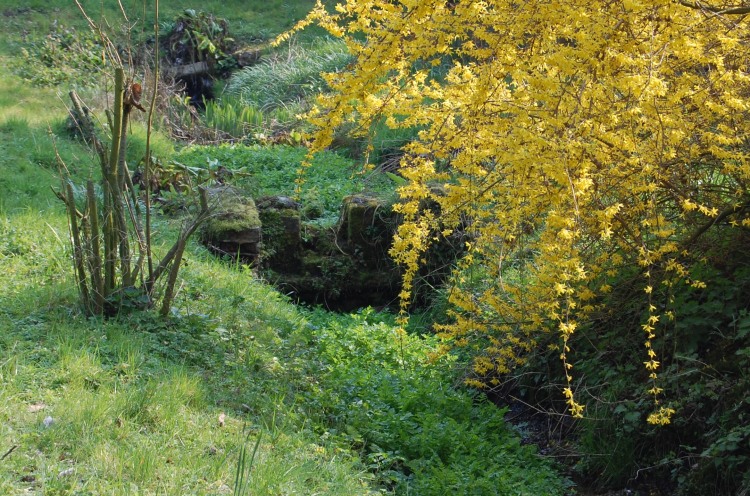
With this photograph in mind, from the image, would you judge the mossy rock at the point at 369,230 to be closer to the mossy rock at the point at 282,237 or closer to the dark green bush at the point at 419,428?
the mossy rock at the point at 282,237

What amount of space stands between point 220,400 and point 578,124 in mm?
2505

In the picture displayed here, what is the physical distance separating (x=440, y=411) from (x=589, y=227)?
1.58 metres

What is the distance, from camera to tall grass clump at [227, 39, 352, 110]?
562 inches

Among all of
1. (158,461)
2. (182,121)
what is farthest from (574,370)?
(182,121)

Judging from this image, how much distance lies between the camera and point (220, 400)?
4590 millimetres

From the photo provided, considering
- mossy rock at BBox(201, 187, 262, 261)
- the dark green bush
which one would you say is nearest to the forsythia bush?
the dark green bush

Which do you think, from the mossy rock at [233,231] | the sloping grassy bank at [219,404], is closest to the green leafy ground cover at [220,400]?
the sloping grassy bank at [219,404]

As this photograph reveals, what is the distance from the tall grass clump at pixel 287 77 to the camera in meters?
14.3

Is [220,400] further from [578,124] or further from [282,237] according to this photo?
[282,237]

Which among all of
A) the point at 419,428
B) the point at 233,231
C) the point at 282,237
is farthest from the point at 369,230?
the point at 419,428

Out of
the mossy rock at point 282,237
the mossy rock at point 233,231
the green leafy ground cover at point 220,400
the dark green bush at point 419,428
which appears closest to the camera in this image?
the green leafy ground cover at point 220,400

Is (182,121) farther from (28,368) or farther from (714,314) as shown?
(714,314)

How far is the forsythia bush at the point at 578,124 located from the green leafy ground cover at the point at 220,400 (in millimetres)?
759

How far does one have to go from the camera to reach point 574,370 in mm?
5340
